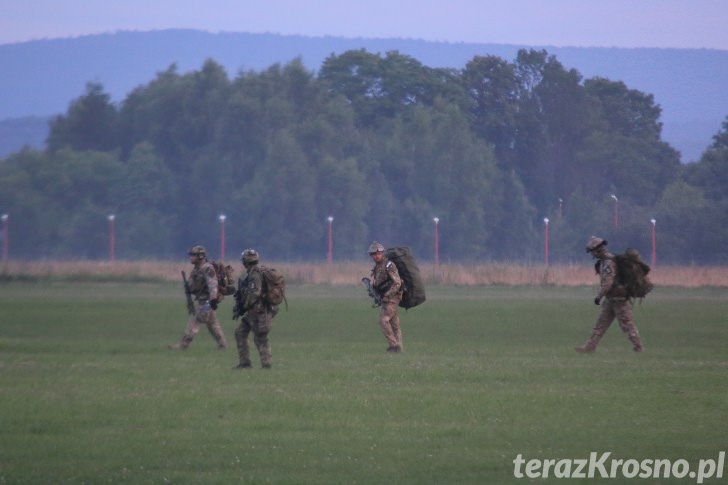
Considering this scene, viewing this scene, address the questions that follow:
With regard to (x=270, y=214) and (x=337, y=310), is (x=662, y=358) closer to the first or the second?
(x=337, y=310)

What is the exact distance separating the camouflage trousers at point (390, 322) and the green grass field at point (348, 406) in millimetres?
333

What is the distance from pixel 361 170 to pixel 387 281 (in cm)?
7508

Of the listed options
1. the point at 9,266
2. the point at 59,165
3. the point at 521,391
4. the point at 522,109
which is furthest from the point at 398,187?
the point at 521,391

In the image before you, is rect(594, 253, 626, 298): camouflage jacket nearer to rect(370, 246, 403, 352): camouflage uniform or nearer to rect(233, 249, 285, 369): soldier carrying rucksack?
rect(370, 246, 403, 352): camouflage uniform

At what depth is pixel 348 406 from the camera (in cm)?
1474

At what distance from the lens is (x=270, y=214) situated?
8975 cm

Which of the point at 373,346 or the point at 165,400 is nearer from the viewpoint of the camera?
the point at 165,400

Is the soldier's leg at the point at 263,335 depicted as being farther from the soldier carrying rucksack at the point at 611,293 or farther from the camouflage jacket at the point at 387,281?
the soldier carrying rucksack at the point at 611,293

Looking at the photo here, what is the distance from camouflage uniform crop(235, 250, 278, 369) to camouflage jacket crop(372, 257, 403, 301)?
3.41 metres

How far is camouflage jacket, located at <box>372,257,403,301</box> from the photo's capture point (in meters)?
21.5

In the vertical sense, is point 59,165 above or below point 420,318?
above

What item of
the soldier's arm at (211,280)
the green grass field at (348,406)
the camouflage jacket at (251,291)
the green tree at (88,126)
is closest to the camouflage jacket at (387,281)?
the green grass field at (348,406)

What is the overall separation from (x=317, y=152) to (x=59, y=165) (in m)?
18.0

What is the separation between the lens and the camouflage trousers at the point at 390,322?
21375 mm
